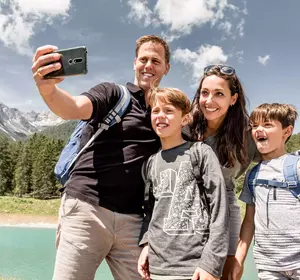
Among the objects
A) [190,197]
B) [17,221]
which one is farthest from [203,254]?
[17,221]

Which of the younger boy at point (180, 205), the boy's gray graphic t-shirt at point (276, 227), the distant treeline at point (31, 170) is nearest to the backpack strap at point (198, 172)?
the younger boy at point (180, 205)

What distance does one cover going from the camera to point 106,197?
2811 millimetres

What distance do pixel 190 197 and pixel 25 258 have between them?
53.3 feet

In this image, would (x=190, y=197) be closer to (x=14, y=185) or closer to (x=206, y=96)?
(x=206, y=96)

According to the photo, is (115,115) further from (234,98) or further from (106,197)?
(234,98)

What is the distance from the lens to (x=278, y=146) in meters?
2.76

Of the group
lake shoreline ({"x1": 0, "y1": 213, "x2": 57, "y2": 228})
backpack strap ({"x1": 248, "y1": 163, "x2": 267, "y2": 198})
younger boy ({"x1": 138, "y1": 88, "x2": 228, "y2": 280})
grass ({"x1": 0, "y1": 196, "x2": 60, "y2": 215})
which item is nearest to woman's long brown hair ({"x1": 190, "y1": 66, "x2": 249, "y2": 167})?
backpack strap ({"x1": 248, "y1": 163, "x2": 267, "y2": 198})

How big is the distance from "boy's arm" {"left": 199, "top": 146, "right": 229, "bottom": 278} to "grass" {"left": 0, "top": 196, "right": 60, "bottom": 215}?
29981 mm

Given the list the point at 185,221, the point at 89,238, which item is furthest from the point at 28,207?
the point at 185,221

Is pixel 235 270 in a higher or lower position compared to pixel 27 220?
higher

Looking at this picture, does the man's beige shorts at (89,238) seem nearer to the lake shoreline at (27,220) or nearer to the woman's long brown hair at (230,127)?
the woman's long brown hair at (230,127)

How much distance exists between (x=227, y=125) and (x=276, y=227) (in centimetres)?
89

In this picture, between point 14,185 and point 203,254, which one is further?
point 14,185

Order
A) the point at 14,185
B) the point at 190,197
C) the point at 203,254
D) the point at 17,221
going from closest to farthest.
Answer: the point at 203,254 < the point at 190,197 < the point at 17,221 < the point at 14,185
